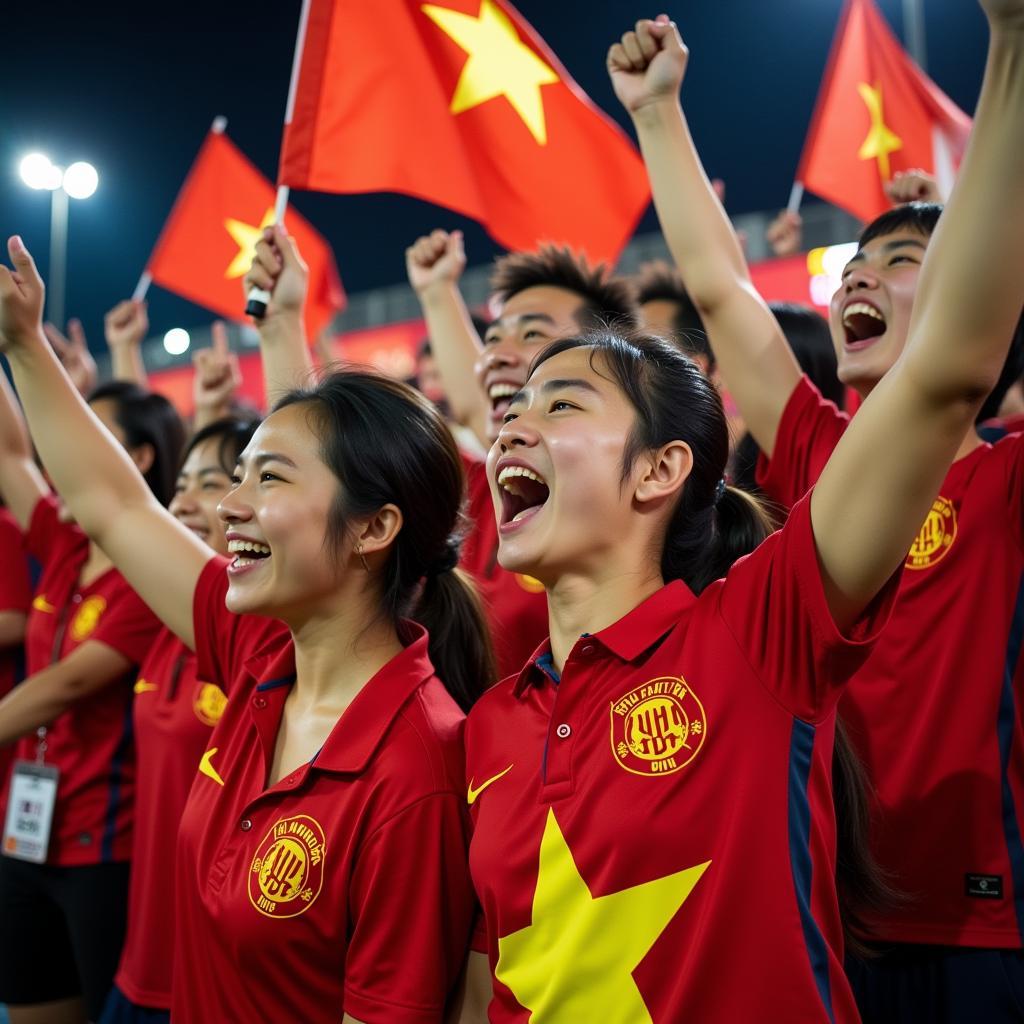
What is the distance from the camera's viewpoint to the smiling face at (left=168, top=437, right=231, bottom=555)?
3.40 m

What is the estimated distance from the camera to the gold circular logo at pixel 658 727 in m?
1.71

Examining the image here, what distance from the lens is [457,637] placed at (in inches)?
102

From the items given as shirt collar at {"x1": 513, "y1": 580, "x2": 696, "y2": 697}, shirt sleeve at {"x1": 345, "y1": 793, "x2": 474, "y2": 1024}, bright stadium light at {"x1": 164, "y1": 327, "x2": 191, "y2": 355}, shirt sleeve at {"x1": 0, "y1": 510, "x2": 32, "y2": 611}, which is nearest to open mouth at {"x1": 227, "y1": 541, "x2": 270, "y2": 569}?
shirt sleeve at {"x1": 345, "y1": 793, "x2": 474, "y2": 1024}

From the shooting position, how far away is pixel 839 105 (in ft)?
17.0

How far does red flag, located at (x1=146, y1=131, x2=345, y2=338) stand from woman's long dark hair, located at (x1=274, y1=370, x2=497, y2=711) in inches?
133

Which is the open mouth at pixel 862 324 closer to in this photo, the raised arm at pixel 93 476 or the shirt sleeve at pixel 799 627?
the shirt sleeve at pixel 799 627

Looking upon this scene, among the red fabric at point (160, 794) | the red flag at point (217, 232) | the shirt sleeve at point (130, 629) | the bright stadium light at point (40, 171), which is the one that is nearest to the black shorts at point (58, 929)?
the red fabric at point (160, 794)

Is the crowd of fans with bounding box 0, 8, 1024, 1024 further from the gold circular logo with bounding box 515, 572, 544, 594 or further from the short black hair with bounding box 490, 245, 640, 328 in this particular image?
the short black hair with bounding box 490, 245, 640, 328

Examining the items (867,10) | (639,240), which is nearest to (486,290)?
(639,240)

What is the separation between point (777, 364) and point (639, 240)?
14.6 m

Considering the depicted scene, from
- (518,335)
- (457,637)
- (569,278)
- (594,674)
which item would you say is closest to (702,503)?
(594,674)

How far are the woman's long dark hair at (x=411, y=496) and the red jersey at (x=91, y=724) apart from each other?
52.0 inches

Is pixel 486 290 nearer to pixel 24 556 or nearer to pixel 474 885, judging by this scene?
pixel 24 556

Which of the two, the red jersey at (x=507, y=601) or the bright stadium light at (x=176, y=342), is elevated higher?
the bright stadium light at (x=176, y=342)
